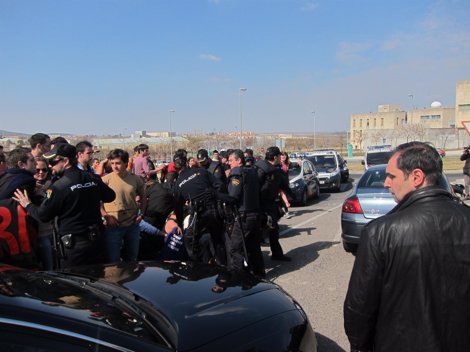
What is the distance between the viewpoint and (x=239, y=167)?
5.88 m

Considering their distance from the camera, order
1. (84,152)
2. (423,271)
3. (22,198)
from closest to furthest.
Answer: (423,271)
(22,198)
(84,152)

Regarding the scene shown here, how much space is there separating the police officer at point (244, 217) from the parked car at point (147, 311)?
233 centimetres

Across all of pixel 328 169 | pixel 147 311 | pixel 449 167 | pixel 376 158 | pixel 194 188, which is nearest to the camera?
pixel 147 311

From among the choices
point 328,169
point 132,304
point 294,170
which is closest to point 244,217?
point 132,304

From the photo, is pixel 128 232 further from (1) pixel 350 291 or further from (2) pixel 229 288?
(1) pixel 350 291

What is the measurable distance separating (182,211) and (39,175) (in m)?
2.00

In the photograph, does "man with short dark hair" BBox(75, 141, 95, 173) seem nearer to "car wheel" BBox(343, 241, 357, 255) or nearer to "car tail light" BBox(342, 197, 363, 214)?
"car tail light" BBox(342, 197, 363, 214)

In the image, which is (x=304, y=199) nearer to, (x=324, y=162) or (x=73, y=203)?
(x=324, y=162)

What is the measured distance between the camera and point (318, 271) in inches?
252

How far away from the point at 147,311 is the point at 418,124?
74048mm

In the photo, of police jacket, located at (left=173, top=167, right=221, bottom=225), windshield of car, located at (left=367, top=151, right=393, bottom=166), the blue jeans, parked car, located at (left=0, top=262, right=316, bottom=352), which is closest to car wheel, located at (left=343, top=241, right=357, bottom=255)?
police jacket, located at (left=173, top=167, right=221, bottom=225)

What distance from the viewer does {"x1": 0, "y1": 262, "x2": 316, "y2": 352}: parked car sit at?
1.68 metres

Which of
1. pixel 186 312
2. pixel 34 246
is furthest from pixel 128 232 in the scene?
pixel 186 312

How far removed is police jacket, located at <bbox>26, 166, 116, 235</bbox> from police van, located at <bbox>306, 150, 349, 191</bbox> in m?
13.7
